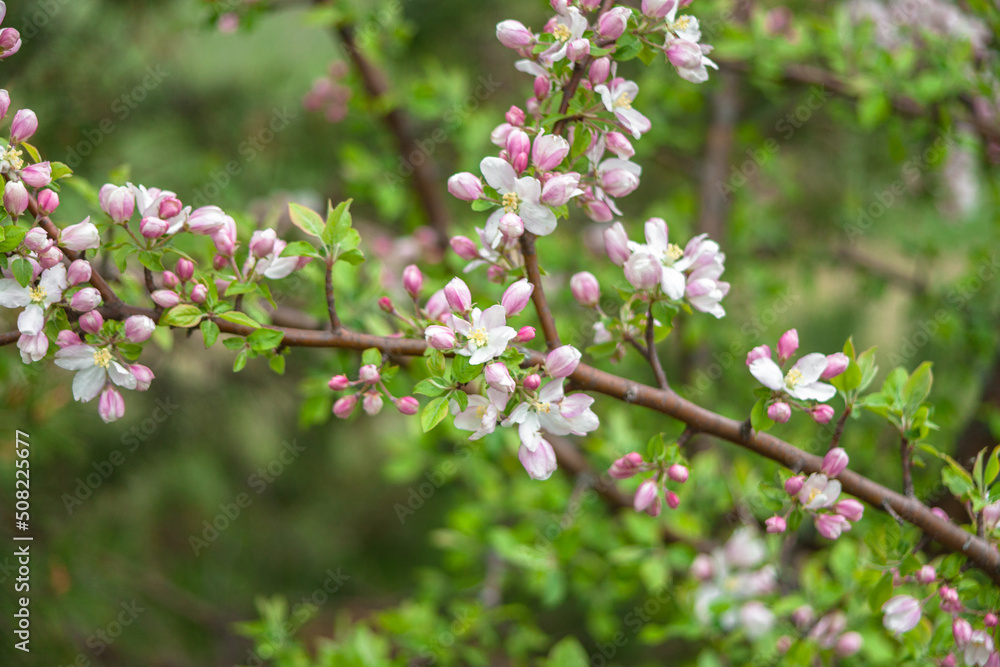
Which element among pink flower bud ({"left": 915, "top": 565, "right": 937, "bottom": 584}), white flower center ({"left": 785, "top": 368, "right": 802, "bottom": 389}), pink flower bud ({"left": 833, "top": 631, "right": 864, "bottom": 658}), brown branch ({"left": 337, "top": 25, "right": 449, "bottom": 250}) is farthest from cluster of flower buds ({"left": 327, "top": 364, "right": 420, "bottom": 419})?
brown branch ({"left": 337, "top": 25, "right": 449, "bottom": 250})

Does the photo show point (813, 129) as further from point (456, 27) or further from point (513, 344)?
point (513, 344)

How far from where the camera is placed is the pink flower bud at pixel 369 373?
78cm

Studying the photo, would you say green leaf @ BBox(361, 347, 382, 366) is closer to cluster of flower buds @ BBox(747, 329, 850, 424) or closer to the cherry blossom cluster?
cluster of flower buds @ BBox(747, 329, 850, 424)

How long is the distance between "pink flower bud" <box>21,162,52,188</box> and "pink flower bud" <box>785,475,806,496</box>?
0.84 meters

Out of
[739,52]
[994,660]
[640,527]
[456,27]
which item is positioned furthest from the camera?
[456,27]

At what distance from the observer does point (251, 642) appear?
7.55ft

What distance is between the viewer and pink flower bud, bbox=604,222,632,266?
85 centimetres

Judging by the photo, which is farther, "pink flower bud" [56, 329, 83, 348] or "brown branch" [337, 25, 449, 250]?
"brown branch" [337, 25, 449, 250]

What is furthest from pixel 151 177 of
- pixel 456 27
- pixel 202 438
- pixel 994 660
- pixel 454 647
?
pixel 994 660

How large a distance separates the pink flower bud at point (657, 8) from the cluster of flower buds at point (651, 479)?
481mm

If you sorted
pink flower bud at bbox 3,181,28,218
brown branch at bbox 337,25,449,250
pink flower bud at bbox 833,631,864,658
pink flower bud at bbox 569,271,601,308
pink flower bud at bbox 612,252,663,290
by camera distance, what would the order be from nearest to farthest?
pink flower bud at bbox 3,181,28,218 → pink flower bud at bbox 612,252,663,290 → pink flower bud at bbox 569,271,601,308 → pink flower bud at bbox 833,631,864,658 → brown branch at bbox 337,25,449,250

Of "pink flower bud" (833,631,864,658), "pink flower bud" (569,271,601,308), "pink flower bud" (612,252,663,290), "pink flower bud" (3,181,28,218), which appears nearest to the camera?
"pink flower bud" (3,181,28,218)

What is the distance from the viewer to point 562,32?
0.75 meters

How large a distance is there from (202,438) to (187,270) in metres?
2.04
